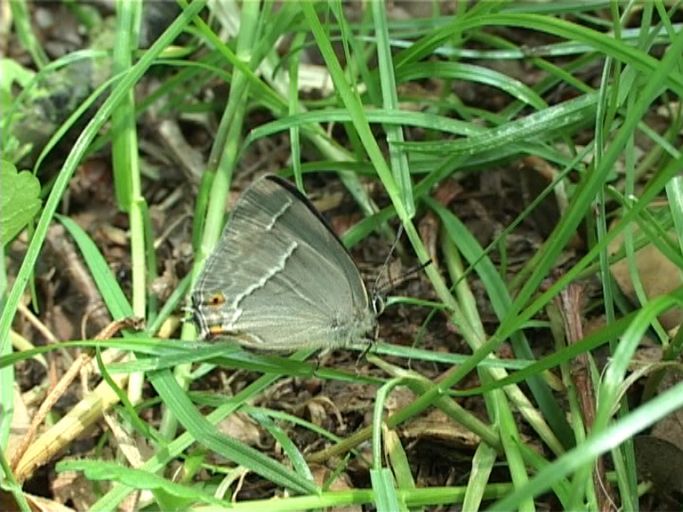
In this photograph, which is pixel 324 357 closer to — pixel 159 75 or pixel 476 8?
pixel 476 8

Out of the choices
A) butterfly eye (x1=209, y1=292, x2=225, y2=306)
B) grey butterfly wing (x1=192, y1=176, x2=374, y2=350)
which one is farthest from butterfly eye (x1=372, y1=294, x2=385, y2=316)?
butterfly eye (x1=209, y1=292, x2=225, y2=306)

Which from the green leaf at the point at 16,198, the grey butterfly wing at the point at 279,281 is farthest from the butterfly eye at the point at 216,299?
the green leaf at the point at 16,198

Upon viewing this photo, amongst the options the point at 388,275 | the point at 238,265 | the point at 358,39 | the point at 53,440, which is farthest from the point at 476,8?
the point at 53,440

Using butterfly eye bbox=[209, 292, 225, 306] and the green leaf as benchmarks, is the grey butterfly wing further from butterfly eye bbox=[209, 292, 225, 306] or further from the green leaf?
the green leaf

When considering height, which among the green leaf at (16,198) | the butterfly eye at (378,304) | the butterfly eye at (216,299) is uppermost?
the green leaf at (16,198)

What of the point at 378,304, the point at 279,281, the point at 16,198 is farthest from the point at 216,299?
the point at 16,198

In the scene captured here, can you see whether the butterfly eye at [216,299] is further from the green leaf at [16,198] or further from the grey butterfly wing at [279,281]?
the green leaf at [16,198]

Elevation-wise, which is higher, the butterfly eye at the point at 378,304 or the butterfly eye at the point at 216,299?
the butterfly eye at the point at 216,299
